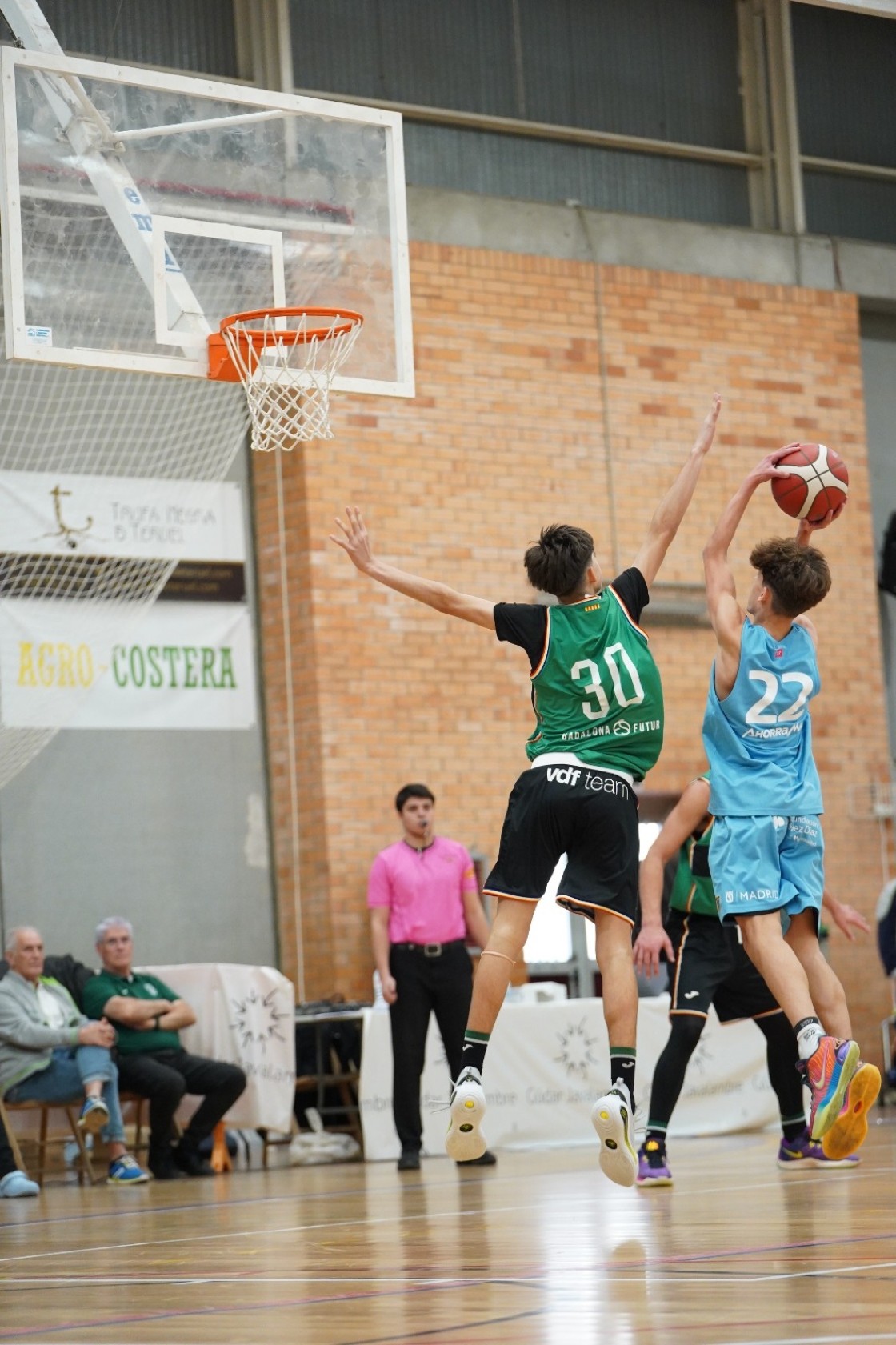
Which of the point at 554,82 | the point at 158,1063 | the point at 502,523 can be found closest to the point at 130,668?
the point at 502,523

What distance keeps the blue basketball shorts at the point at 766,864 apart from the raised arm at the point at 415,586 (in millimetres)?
1026

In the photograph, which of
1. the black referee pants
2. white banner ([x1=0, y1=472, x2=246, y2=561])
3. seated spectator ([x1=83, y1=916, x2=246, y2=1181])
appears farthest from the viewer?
white banner ([x1=0, y1=472, x2=246, y2=561])

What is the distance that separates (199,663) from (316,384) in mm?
4742

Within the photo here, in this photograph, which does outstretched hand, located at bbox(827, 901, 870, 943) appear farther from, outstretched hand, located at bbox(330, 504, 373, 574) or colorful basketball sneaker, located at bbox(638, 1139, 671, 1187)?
outstretched hand, located at bbox(330, 504, 373, 574)

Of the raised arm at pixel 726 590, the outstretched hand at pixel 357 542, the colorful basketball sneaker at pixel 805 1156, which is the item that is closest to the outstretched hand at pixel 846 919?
the colorful basketball sneaker at pixel 805 1156

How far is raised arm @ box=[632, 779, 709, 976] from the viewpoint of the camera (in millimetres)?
6988

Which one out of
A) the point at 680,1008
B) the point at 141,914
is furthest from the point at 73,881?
the point at 680,1008

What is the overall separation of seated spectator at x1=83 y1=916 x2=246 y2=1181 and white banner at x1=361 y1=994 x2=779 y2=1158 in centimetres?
83

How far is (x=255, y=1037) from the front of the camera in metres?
10.9

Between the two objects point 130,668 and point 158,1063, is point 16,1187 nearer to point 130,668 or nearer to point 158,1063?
point 158,1063

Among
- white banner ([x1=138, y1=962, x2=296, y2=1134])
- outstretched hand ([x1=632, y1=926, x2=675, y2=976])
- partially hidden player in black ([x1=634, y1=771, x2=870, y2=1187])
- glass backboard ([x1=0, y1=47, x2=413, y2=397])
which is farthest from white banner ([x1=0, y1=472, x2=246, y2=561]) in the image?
outstretched hand ([x1=632, y1=926, x2=675, y2=976])

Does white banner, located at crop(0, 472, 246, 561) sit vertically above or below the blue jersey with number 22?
above

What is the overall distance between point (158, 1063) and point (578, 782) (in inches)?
213

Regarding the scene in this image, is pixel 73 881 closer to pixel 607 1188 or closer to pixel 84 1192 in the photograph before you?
pixel 84 1192
